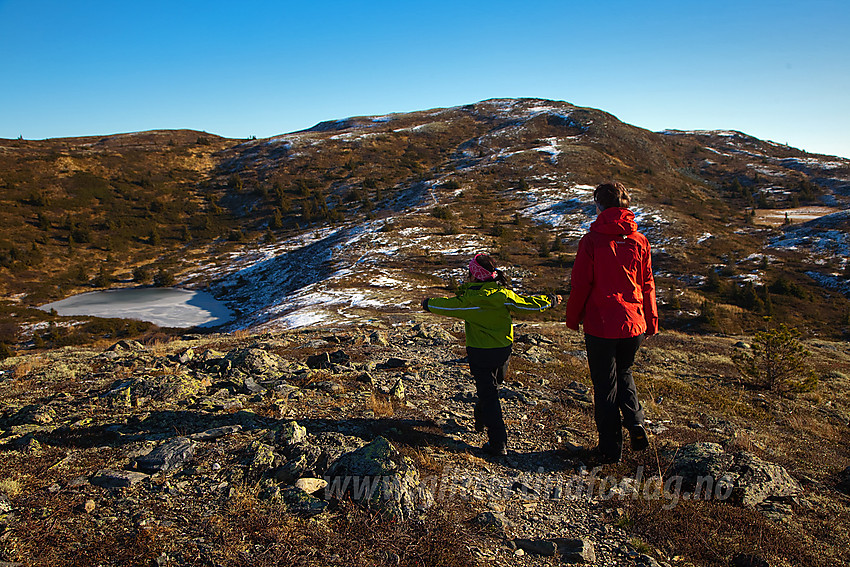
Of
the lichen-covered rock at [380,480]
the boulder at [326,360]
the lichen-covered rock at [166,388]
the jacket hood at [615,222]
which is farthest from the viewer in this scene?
the boulder at [326,360]

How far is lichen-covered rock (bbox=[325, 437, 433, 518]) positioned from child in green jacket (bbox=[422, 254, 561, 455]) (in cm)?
125

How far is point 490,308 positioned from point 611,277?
1.32 metres

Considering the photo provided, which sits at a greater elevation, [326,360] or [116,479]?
[116,479]

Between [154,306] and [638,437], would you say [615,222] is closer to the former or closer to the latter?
[638,437]

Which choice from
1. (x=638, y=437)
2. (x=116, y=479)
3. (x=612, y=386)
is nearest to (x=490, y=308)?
(x=612, y=386)

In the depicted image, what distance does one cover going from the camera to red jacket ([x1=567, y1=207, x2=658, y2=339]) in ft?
14.1

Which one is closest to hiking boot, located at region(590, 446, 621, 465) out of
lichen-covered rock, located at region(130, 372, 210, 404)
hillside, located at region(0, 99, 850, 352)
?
lichen-covered rock, located at region(130, 372, 210, 404)

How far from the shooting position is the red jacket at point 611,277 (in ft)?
14.1

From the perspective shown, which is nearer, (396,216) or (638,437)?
(638,437)

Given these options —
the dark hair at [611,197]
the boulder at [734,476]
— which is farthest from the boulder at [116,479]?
the boulder at [734,476]

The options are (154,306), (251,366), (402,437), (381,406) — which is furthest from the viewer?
(154,306)

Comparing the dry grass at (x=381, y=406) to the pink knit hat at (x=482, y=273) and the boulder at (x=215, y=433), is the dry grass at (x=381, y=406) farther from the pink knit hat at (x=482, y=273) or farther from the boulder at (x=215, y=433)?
the pink knit hat at (x=482, y=273)

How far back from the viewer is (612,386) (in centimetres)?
452

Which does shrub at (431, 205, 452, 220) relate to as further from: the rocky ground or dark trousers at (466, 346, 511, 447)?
dark trousers at (466, 346, 511, 447)
